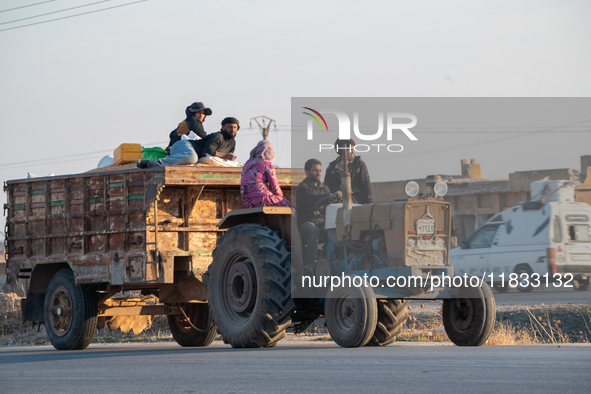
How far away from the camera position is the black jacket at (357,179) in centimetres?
1030

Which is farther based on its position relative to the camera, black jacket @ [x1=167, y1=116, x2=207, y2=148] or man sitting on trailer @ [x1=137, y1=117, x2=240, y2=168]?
black jacket @ [x1=167, y1=116, x2=207, y2=148]

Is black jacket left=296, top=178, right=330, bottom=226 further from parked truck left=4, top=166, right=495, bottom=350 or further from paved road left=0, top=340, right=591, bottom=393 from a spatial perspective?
paved road left=0, top=340, right=591, bottom=393

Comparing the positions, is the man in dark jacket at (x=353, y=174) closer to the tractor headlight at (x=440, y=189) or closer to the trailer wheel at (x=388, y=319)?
the tractor headlight at (x=440, y=189)

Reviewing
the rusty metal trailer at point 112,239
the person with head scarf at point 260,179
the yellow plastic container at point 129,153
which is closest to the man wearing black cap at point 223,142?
the rusty metal trailer at point 112,239

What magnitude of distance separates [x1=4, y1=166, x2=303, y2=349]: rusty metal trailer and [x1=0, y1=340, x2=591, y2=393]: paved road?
2.37m

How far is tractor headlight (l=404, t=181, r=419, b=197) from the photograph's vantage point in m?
9.92

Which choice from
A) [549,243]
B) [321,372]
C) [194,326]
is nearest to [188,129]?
[194,326]

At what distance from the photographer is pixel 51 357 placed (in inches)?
427

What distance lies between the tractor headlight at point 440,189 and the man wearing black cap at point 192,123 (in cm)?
470

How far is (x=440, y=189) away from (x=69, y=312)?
20.0ft

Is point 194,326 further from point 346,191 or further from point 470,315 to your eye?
point 470,315

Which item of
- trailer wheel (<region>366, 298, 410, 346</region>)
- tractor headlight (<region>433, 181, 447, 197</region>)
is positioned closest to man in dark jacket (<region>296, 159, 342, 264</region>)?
trailer wheel (<region>366, 298, 410, 346</region>)

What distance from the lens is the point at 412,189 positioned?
9.92m

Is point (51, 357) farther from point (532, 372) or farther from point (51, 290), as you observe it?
point (532, 372)
